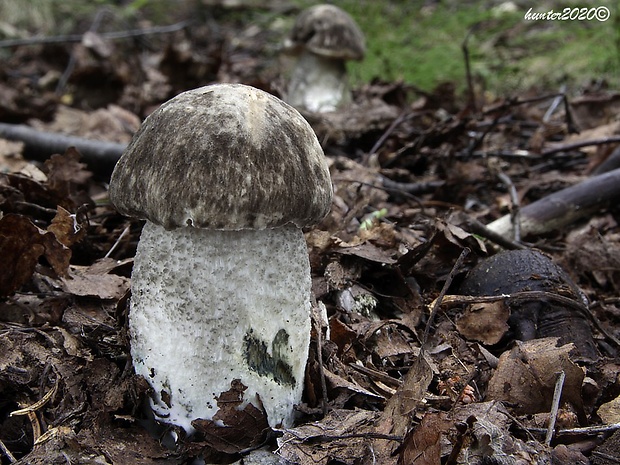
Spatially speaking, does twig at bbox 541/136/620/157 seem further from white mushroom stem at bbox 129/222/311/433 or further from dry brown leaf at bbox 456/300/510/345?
white mushroom stem at bbox 129/222/311/433

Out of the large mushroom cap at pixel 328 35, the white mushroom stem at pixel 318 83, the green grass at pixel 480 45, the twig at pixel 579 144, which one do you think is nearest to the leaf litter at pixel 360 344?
the twig at pixel 579 144

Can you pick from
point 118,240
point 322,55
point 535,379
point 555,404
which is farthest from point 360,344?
point 322,55

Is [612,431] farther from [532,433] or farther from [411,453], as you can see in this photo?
[411,453]

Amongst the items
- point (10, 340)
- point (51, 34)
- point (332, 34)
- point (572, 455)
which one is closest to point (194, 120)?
point (10, 340)

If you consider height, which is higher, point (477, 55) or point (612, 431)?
point (477, 55)

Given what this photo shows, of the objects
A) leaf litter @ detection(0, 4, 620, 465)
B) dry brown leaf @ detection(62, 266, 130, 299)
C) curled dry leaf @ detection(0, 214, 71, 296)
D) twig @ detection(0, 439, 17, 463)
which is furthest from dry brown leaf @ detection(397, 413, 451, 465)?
curled dry leaf @ detection(0, 214, 71, 296)
